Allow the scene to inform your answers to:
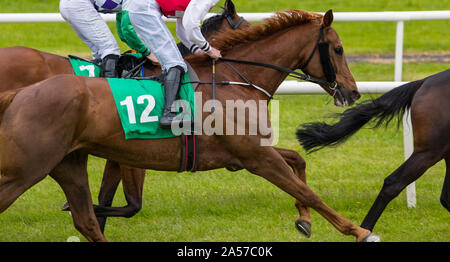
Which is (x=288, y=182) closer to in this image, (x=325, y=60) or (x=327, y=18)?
(x=325, y=60)

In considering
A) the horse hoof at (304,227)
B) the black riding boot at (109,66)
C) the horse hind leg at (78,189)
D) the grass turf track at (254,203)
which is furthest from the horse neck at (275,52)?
the horse hind leg at (78,189)

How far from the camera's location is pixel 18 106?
399cm

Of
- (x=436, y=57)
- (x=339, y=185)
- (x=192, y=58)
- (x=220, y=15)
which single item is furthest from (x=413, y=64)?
(x=192, y=58)

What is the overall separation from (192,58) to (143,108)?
1.98 feet

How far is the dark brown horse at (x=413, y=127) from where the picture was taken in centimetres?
477

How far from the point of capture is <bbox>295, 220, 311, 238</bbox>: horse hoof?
16.2ft

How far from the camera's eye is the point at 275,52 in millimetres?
4676

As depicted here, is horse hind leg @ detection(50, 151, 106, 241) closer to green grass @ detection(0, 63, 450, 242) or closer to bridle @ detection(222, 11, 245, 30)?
A: green grass @ detection(0, 63, 450, 242)

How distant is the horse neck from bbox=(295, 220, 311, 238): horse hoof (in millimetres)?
946

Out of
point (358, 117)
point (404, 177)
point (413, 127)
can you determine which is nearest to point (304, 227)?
point (404, 177)

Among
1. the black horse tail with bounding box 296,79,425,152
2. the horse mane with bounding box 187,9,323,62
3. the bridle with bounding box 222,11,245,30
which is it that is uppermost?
the horse mane with bounding box 187,9,323,62

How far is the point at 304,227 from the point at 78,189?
1.53 metres

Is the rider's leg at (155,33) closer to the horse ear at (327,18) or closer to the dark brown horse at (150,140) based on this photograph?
the dark brown horse at (150,140)

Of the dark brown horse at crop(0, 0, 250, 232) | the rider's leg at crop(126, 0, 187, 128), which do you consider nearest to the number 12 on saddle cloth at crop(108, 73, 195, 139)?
the rider's leg at crop(126, 0, 187, 128)
